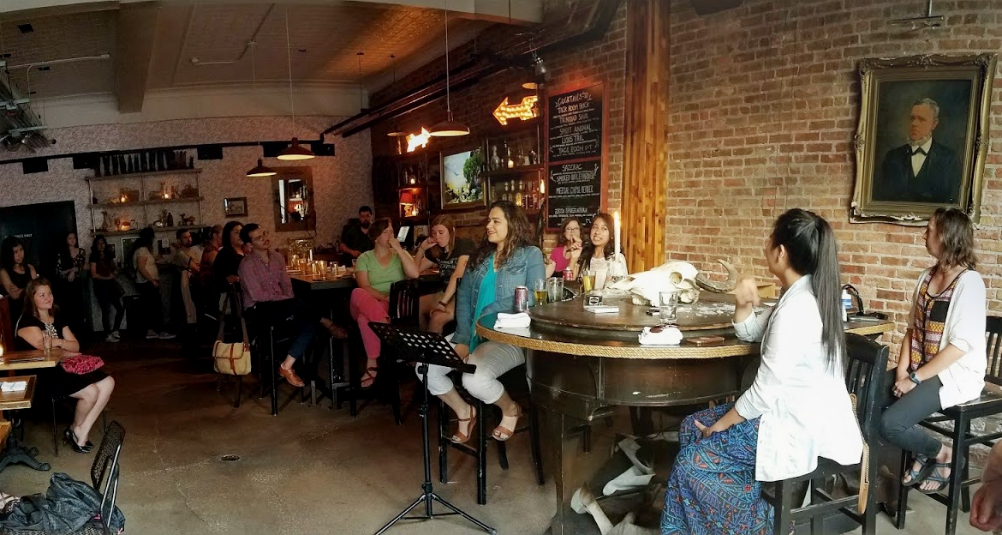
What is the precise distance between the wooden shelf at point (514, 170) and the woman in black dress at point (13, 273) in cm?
515

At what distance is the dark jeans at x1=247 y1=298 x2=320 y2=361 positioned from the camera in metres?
6.02

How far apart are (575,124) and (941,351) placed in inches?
166

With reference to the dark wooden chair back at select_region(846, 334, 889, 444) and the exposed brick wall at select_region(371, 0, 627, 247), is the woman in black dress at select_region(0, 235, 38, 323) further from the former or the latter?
the dark wooden chair back at select_region(846, 334, 889, 444)

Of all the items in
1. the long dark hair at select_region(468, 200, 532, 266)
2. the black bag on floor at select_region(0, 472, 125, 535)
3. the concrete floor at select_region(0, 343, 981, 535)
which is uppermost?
the long dark hair at select_region(468, 200, 532, 266)

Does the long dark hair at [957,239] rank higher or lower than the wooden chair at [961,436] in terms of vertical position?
higher

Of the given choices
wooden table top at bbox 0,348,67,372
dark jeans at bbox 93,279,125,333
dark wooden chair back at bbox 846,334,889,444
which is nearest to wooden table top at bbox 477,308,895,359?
dark wooden chair back at bbox 846,334,889,444

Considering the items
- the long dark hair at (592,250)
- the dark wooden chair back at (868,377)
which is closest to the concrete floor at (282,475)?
the dark wooden chair back at (868,377)

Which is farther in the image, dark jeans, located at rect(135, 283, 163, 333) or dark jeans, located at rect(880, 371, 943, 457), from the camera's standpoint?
dark jeans, located at rect(135, 283, 163, 333)

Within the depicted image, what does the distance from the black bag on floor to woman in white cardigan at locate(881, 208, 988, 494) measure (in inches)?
139

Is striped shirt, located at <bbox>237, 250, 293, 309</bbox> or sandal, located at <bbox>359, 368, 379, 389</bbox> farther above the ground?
striped shirt, located at <bbox>237, 250, 293, 309</bbox>

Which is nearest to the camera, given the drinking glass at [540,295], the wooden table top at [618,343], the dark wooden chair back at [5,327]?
the wooden table top at [618,343]

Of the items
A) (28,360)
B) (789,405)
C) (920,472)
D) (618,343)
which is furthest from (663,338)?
(28,360)

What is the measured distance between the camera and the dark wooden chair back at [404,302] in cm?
532

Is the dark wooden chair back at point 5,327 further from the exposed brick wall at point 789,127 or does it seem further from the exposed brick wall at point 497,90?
the exposed brick wall at point 789,127
